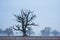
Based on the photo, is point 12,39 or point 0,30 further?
point 0,30

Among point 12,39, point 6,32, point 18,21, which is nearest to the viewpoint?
point 12,39

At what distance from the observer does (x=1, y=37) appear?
11930 mm

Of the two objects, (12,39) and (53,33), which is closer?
(12,39)

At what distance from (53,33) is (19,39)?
161 inches

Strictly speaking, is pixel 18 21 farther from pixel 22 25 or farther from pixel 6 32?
pixel 6 32

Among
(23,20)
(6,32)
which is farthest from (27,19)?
(6,32)

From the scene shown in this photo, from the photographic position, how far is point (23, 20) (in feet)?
40.0

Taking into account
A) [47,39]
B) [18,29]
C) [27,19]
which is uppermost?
[27,19]

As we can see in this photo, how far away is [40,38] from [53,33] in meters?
2.93

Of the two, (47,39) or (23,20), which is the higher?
(23,20)

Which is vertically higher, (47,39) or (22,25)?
(22,25)

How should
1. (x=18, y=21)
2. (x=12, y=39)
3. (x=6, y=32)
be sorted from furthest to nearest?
(x=6, y=32) < (x=18, y=21) < (x=12, y=39)

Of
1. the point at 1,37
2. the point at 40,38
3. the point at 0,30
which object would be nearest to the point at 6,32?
the point at 0,30

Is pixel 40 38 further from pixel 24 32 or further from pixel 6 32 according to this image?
pixel 6 32
